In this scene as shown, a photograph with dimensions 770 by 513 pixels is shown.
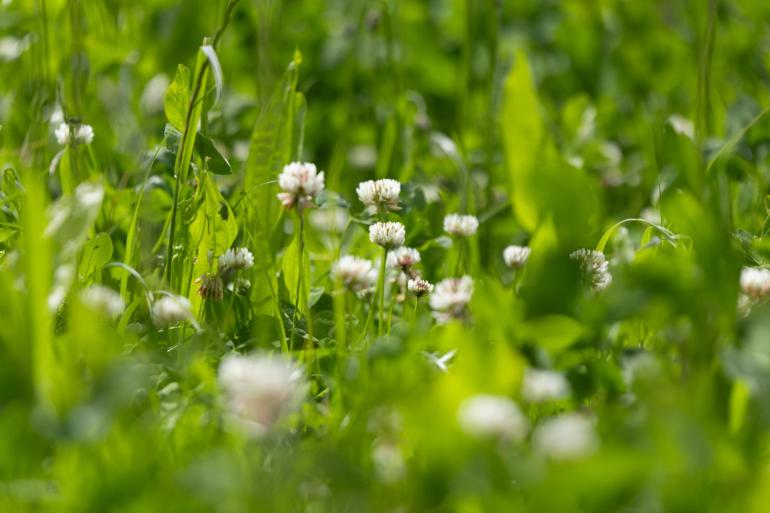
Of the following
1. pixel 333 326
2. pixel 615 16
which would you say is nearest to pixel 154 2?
pixel 615 16

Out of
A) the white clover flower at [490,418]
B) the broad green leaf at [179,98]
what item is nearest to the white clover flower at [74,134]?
the broad green leaf at [179,98]

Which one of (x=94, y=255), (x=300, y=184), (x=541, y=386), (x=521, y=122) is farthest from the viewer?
(x=521, y=122)

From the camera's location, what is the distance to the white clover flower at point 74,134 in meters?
1.40

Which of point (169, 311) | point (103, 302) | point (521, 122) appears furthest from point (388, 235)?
point (521, 122)

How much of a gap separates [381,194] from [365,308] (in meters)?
0.19

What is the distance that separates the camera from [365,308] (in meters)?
1.41

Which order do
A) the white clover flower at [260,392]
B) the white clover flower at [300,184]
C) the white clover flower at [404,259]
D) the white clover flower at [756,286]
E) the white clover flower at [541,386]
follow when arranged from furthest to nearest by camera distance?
1. the white clover flower at [404,259]
2. the white clover flower at [300,184]
3. the white clover flower at [756,286]
4. the white clover flower at [541,386]
5. the white clover flower at [260,392]

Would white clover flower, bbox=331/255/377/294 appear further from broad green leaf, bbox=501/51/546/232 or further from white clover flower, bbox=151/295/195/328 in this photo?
broad green leaf, bbox=501/51/546/232

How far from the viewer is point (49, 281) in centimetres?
88

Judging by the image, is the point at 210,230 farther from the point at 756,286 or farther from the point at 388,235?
the point at 756,286

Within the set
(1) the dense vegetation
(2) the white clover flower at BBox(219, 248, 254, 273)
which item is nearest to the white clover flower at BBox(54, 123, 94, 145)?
(1) the dense vegetation

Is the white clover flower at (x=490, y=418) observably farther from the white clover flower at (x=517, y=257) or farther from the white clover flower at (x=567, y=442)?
the white clover flower at (x=517, y=257)

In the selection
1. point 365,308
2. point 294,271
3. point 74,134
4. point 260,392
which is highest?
point 260,392

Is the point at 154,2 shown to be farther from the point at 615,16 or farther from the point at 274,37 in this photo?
the point at 615,16
